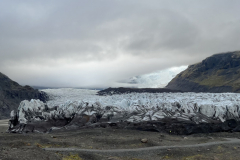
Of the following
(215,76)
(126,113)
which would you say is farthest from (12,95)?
(215,76)

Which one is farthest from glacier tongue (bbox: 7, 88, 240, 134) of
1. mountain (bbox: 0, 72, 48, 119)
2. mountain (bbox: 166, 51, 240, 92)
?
mountain (bbox: 166, 51, 240, 92)

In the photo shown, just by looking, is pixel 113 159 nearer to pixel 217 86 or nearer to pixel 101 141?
pixel 101 141

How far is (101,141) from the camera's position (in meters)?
22.9

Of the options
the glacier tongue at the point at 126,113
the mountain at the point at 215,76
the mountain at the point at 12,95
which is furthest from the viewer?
the mountain at the point at 215,76

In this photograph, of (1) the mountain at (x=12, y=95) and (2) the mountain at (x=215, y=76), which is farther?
(2) the mountain at (x=215, y=76)

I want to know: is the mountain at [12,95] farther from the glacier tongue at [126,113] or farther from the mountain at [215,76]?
the mountain at [215,76]

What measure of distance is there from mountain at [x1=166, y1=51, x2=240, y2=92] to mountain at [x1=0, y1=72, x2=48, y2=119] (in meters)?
98.7

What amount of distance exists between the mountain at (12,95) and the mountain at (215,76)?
3886 inches

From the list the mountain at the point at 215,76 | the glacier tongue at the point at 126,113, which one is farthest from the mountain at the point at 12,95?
the mountain at the point at 215,76

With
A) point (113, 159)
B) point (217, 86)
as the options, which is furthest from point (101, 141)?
point (217, 86)

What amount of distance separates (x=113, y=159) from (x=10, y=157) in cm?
695

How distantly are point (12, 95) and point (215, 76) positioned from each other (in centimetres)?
12482

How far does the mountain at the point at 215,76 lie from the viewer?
132 metres

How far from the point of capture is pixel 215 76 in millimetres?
149250
